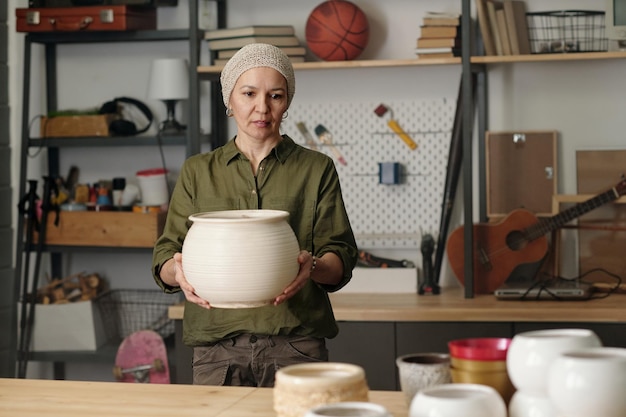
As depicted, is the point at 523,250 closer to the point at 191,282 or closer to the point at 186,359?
the point at 186,359

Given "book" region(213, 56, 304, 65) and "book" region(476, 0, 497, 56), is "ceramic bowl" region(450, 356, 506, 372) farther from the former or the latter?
"book" region(213, 56, 304, 65)

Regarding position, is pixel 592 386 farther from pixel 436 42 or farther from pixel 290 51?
pixel 290 51

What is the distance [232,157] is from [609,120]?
2.10 m

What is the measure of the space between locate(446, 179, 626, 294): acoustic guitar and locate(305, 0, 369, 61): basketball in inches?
33.0

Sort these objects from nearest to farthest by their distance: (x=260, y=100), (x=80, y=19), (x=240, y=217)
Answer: (x=240, y=217), (x=260, y=100), (x=80, y=19)

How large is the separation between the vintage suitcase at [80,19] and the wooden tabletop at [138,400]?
2.33m

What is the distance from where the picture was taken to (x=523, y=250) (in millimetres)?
3939

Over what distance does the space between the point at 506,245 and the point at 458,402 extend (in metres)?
2.65

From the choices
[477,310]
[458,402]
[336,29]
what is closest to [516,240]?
[477,310]

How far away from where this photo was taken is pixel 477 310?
3.61 meters

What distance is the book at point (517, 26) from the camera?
386 cm

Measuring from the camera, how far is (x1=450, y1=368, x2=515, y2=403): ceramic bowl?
1535 millimetres

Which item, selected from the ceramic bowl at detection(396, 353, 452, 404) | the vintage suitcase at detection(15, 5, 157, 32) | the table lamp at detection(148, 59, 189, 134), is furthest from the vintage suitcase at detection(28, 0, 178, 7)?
the ceramic bowl at detection(396, 353, 452, 404)

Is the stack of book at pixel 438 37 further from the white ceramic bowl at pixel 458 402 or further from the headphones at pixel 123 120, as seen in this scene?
the white ceramic bowl at pixel 458 402
